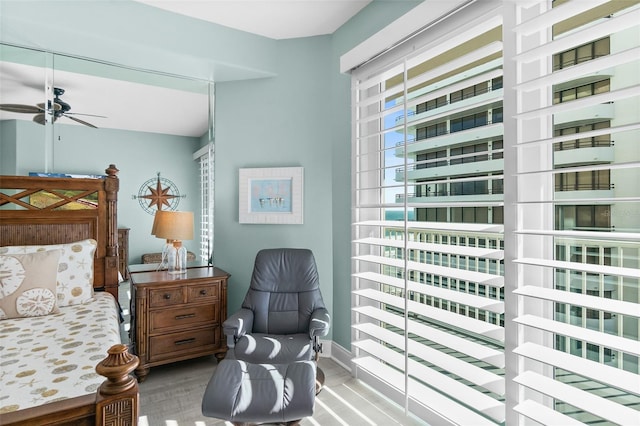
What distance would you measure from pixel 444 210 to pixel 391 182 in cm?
61

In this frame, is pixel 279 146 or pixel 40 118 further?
pixel 279 146

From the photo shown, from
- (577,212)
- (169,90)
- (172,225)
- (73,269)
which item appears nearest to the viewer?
(577,212)

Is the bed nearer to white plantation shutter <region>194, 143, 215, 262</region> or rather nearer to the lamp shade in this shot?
the lamp shade

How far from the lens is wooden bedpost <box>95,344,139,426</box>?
110cm

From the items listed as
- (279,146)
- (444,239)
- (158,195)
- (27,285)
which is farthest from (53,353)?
(279,146)

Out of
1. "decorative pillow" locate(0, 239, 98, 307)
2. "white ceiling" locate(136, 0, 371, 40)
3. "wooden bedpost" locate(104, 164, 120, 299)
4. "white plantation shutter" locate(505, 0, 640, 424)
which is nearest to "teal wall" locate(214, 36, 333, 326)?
"white ceiling" locate(136, 0, 371, 40)

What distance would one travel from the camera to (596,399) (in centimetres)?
128

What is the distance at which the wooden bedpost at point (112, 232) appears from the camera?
2.80 m

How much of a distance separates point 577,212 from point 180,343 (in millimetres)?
2785

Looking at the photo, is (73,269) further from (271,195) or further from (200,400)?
(271,195)

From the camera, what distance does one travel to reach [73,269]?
243 centimetres

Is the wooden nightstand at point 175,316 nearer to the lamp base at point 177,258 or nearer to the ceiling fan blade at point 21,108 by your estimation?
the lamp base at point 177,258

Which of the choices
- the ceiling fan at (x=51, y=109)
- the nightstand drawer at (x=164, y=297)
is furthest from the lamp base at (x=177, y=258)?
the ceiling fan at (x=51, y=109)

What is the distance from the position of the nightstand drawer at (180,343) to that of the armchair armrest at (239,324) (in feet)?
1.71
